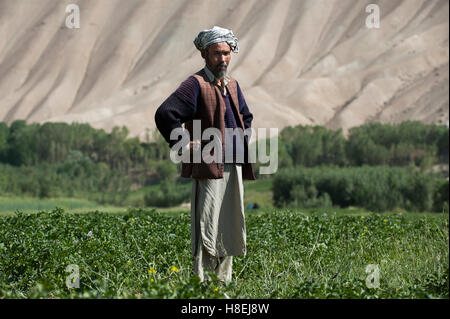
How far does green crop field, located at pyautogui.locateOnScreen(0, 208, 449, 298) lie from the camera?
4117mm

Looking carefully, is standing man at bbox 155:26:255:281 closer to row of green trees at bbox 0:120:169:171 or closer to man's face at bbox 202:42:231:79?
man's face at bbox 202:42:231:79

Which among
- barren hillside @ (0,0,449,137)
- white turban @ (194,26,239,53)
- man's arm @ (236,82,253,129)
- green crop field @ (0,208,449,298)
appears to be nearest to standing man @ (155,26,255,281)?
white turban @ (194,26,239,53)

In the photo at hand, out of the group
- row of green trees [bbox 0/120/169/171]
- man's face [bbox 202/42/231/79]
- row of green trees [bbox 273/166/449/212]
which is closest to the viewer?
man's face [bbox 202/42/231/79]

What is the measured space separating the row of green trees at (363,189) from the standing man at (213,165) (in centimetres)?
2121

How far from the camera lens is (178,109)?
438 cm

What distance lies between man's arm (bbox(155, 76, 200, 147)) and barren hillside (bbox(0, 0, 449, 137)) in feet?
132

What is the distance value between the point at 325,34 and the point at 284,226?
5070 cm

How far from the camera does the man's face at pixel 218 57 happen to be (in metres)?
4.45

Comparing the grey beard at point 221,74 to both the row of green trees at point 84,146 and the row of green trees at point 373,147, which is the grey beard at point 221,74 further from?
the row of green trees at point 84,146

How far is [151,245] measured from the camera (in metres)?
6.56

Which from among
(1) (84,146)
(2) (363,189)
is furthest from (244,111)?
(1) (84,146)

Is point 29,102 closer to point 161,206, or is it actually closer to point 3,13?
point 3,13

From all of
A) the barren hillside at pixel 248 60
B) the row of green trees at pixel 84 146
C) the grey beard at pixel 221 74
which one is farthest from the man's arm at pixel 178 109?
the barren hillside at pixel 248 60

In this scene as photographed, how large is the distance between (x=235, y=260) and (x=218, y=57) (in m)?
2.19
